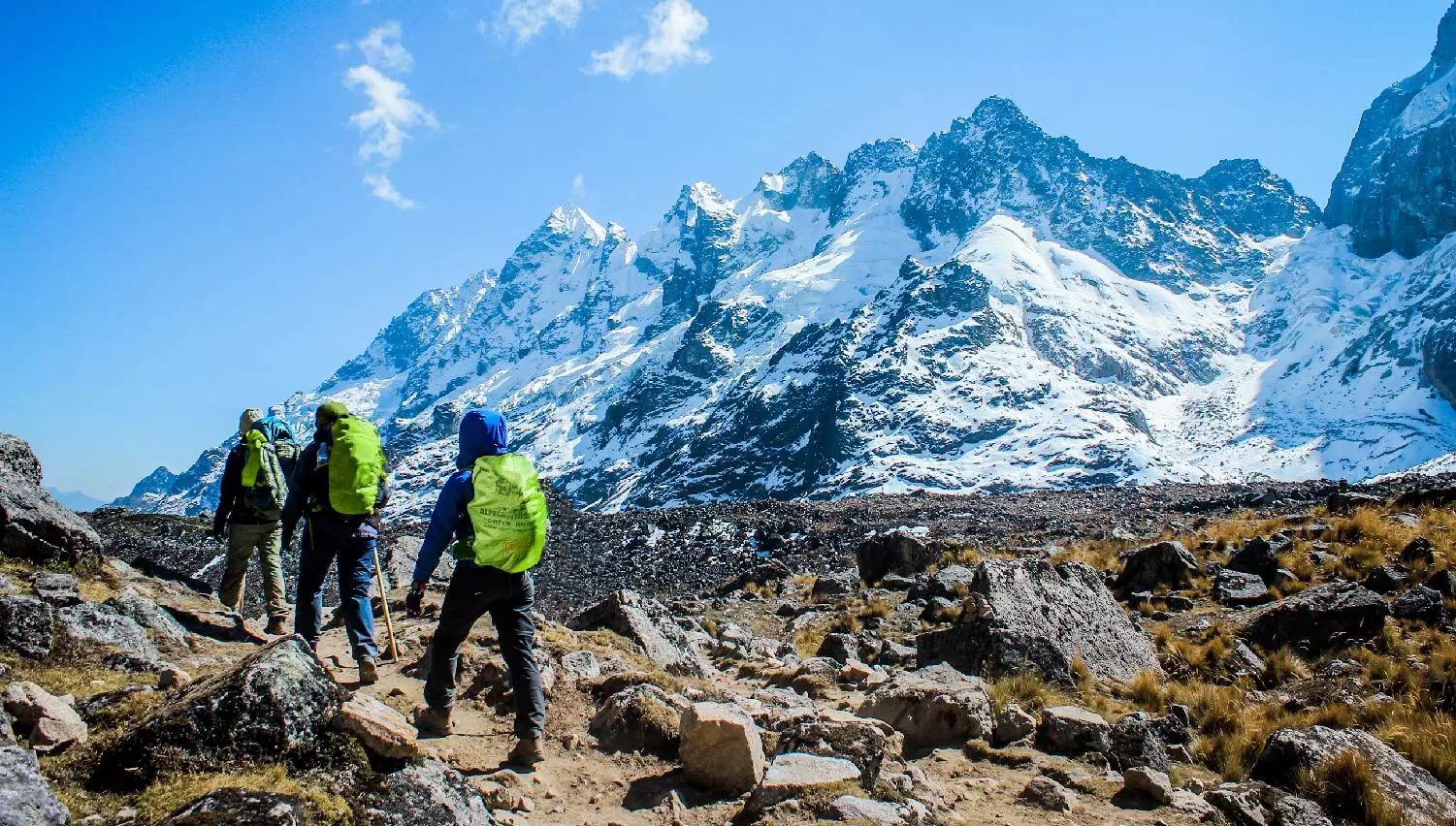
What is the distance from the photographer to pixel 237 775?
335 cm

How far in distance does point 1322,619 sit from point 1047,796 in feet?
16.2

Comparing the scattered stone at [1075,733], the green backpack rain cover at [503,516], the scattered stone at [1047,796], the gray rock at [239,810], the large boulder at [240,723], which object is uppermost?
the green backpack rain cover at [503,516]

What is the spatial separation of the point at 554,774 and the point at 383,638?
4656 millimetres

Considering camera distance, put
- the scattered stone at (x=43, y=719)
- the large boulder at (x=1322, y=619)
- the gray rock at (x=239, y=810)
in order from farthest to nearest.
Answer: the large boulder at (x=1322, y=619)
the scattered stone at (x=43, y=719)
the gray rock at (x=239, y=810)

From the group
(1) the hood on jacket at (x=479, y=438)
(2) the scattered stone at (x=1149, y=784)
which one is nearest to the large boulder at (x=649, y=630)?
(1) the hood on jacket at (x=479, y=438)

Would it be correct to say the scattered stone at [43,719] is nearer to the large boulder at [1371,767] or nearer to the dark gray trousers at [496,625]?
the dark gray trousers at [496,625]

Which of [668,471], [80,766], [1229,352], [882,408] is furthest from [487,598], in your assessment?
[1229,352]

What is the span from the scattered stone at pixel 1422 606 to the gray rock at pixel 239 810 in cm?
913

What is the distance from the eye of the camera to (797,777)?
427cm

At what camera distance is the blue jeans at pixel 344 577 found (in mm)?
6586

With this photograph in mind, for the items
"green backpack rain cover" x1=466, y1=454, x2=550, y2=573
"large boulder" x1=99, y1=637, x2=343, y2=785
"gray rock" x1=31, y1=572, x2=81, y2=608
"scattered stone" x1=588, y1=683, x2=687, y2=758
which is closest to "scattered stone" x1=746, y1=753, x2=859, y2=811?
"scattered stone" x1=588, y1=683, x2=687, y2=758

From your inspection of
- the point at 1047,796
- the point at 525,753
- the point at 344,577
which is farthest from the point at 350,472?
the point at 1047,796

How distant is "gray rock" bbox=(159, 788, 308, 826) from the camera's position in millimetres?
2762

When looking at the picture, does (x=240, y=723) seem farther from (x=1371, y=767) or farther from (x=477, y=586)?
(x=1371, y=767)
